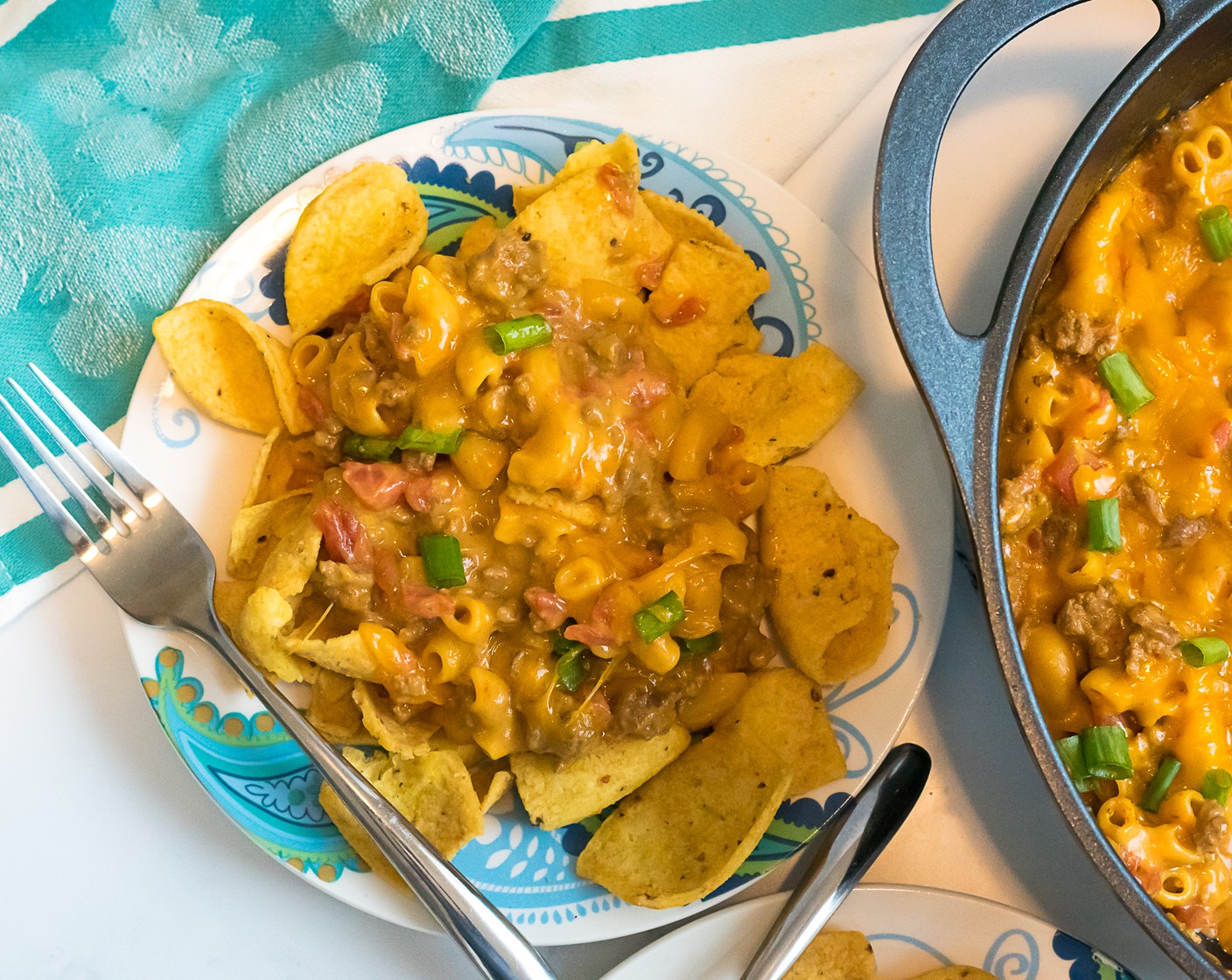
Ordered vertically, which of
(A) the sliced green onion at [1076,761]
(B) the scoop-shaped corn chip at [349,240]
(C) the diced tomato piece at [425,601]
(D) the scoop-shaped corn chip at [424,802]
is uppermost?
(B) the scoop-shaped corn chip at [349,240]

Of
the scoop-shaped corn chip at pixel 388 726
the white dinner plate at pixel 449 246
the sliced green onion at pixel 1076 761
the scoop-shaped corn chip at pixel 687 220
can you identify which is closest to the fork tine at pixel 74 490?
the white dinner plate at pixel 449 246

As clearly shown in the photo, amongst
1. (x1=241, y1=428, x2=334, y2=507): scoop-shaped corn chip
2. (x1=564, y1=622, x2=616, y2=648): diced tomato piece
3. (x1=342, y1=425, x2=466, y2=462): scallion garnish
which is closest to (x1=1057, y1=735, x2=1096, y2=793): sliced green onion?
(x1=564, y1=622, x2=616, y2=648): diced tomato piece

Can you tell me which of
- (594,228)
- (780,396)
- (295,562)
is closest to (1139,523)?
(780,396)

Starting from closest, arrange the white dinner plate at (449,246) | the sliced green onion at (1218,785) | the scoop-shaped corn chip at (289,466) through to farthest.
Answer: the sliced green onion at (1218,785) → the white dinner plate at (449,246) → the scoop-shaped corn chip at (289,466)

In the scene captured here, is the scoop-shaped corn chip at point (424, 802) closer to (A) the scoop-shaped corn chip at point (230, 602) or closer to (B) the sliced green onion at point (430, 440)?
(A) the scoop-shaped corn chip at point (230, 602)

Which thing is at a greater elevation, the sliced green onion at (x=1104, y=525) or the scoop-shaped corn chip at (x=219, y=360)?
the scoop-shaped corn chip at (x=219, y=360)

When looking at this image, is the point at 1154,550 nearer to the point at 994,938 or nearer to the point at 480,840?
the point at 994,938

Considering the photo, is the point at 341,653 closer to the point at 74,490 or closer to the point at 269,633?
the point at 269,633

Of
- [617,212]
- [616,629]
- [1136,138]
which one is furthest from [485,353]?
[1136,138]
